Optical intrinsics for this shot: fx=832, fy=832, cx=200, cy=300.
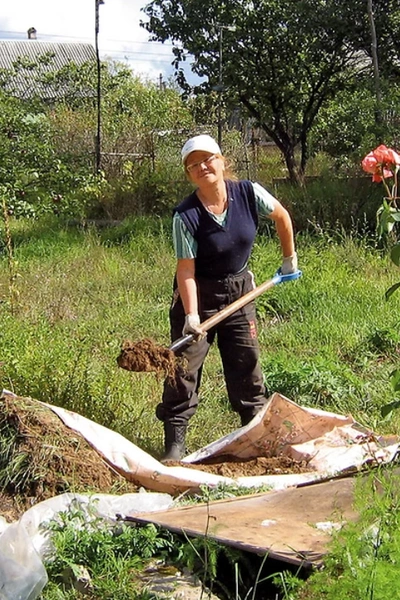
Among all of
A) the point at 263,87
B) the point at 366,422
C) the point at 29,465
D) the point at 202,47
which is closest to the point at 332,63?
the point at 263,87

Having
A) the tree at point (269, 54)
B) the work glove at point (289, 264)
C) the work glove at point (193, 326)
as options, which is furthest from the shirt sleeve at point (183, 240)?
the tree at point (269, 54)

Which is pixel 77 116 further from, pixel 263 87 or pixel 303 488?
pixel 303 488

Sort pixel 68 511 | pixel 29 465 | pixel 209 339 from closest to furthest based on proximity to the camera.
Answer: pixel 68 511, pixel 29 465, pixel 209 339

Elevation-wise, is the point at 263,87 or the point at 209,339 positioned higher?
the point at 263,87

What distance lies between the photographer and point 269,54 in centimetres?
1320

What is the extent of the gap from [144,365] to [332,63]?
33.7 ft

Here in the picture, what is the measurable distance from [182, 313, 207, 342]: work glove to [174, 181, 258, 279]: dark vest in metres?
0.31

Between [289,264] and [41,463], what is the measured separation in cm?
176

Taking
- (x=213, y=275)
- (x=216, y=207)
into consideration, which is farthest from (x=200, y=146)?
(x=213, y=275)

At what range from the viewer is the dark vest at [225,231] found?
4.18 metres

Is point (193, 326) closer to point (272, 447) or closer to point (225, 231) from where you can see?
point (225, 231)

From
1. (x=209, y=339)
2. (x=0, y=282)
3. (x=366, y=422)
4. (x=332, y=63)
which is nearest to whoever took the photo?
(x=209, y=339)

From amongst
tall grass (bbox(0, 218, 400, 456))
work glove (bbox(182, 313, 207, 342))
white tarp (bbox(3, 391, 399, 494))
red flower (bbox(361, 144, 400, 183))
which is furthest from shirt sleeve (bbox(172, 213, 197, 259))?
red flower (bbox(361, 144, 400, 183))

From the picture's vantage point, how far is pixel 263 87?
13.3 metres
